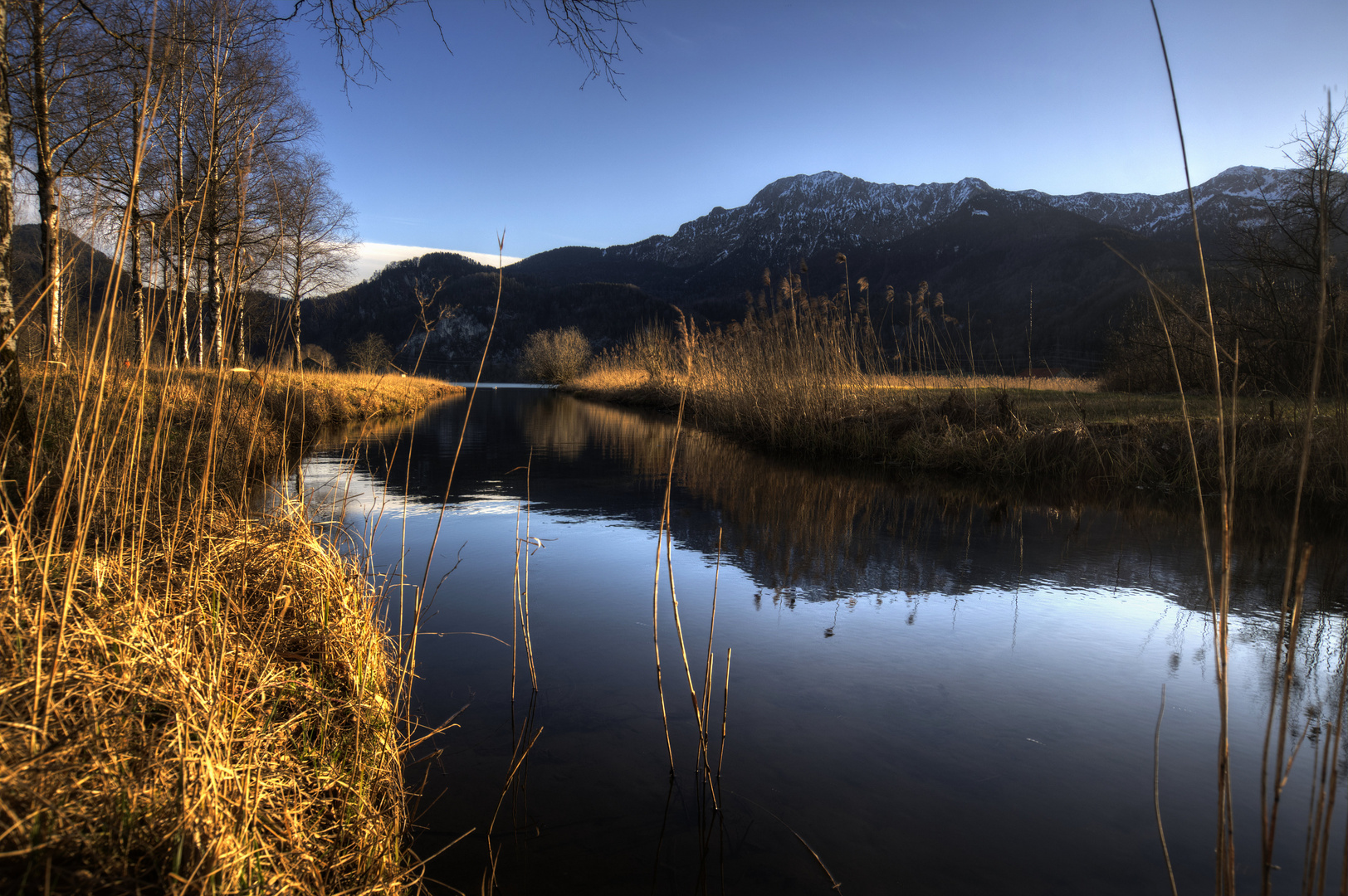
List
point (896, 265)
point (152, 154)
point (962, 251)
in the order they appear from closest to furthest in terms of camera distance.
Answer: point (152, 154) → point (962, 251) → point (896, 265)

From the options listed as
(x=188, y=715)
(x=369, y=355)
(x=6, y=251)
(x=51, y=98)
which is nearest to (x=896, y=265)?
(x=369, y=355)

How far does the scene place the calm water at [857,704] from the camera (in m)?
1.78

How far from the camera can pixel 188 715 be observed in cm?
139

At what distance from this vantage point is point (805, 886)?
168 cm

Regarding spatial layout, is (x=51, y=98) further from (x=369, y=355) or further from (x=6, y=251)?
(x=369, y=355)

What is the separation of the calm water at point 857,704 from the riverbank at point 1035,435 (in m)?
1.85

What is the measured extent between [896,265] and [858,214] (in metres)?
50.6

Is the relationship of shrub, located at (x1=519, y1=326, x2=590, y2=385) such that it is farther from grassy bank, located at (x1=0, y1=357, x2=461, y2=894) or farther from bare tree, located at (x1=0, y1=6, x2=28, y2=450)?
grassy bank, located at (x1=0, y1=357, x2=461, y2=894)

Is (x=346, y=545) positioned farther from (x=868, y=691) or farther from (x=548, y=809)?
(x=868, y=691)

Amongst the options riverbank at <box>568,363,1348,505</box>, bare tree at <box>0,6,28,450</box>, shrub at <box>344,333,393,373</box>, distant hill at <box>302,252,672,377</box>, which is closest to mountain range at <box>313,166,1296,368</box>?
distant hill at <box>302,252,672,377</box>

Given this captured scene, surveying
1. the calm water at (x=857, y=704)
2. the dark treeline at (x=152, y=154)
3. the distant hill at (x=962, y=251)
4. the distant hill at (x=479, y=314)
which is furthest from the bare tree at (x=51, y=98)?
the distant hill at (x=479, y=314)

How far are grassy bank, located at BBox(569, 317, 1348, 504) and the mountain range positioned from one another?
3.58 meters

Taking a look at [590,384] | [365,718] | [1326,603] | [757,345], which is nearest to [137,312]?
[757,345]

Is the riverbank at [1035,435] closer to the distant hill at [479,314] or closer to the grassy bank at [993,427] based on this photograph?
the grassy bank at [993,427]
